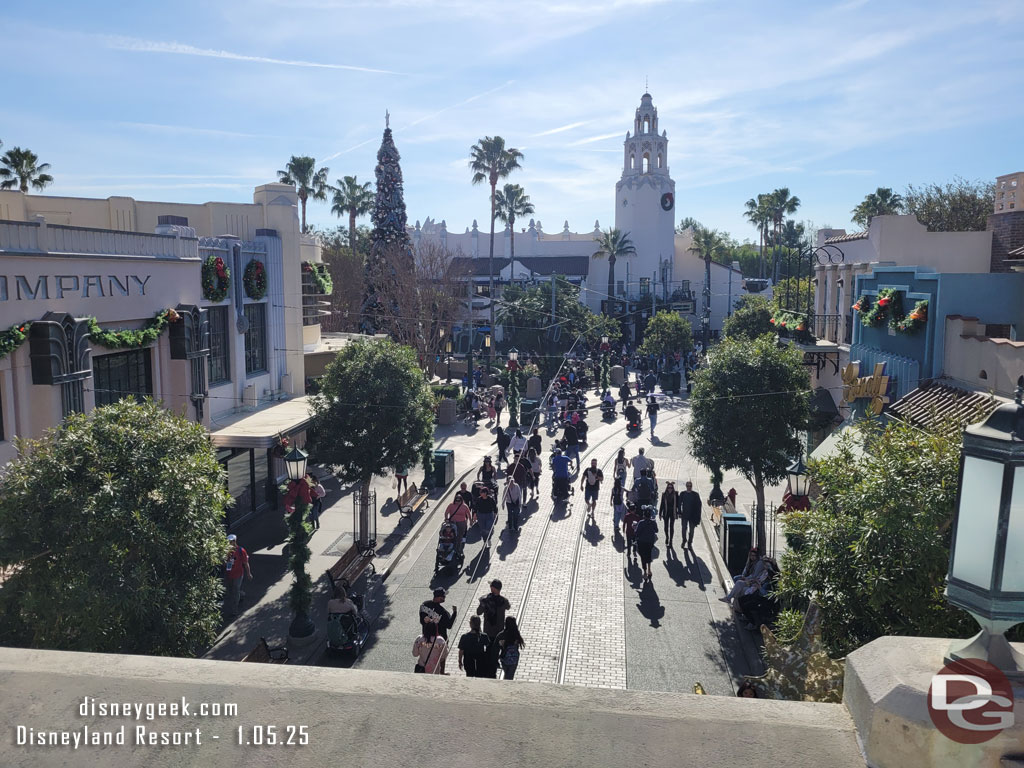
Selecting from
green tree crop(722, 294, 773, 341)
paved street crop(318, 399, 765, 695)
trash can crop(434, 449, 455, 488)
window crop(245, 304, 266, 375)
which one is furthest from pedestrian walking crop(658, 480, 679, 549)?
green tree crop(722, 294, 773, 341)

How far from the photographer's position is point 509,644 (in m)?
10.7

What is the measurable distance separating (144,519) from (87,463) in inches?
38.5

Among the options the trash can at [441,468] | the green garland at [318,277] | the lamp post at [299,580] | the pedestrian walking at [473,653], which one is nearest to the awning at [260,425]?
the trash can at [441,468]

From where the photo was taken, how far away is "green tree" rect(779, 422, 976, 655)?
6367 mm

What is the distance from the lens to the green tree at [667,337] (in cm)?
4847

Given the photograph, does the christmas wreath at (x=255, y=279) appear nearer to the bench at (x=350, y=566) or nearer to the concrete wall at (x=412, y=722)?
the bench at (x=350, y=566)

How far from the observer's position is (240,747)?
3123 mm

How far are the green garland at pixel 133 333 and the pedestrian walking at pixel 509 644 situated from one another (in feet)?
29.3

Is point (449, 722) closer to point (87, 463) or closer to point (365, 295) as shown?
point (87, 463)

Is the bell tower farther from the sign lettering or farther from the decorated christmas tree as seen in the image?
the sign lettering

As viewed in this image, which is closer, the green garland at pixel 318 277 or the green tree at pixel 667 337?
the green garland at pixel 318 277

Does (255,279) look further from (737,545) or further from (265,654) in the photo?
(737,545)

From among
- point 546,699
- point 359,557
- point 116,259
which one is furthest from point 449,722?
point 116,259

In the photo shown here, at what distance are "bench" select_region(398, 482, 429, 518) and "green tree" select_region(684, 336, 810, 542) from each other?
6854 millimetres
